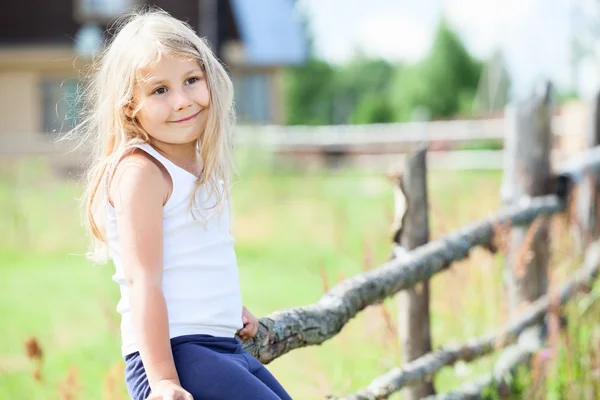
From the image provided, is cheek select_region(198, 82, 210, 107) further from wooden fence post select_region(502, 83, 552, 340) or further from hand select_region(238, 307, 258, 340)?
wooden fence post select_region(502, 83, 552, 340)

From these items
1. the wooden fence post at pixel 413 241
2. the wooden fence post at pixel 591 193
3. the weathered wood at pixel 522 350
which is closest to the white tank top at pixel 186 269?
the wooden fence post at pixel 413 241

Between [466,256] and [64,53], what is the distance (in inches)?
724

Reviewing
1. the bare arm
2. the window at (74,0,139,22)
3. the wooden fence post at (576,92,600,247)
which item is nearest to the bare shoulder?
the bare arm

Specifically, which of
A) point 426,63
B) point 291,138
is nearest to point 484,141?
point 291,138

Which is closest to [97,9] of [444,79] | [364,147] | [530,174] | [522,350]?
[364,147]

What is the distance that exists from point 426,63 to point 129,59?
147 ft

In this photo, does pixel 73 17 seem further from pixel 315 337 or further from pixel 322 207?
pixel 315 337

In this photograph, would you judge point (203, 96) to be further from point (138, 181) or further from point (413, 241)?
point (413, 241)

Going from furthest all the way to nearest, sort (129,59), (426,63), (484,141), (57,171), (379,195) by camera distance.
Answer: (426,63)
(484,141)
(57,171)
(379,195)
(129,59)

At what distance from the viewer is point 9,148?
60.5 ft

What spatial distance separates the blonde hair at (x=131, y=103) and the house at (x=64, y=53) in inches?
718

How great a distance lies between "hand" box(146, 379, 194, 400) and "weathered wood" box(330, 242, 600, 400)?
3.07ft

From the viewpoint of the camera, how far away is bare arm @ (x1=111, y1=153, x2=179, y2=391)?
163cm

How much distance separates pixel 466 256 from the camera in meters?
3.41
